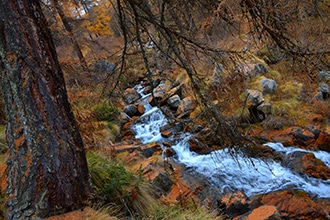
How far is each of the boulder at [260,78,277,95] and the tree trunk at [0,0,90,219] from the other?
7.59 m

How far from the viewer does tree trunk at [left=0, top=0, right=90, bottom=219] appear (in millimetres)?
1858

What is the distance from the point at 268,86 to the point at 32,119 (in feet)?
26.0

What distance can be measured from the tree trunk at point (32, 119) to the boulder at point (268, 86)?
7.59 metres

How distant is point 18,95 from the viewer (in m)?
1.88

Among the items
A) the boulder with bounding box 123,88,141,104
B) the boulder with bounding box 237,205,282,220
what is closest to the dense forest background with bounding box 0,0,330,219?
the boulder with bounding box 123,88,141,104

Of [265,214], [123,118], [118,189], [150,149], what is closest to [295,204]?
[265,214]

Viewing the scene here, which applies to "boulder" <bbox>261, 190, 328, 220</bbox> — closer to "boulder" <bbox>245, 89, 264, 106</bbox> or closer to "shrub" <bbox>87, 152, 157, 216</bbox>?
"shrub" <bbox>87, 152, 157, 216</bbox>

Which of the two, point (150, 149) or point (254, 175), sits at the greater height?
point (150, 149)

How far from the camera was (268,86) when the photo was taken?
327 inches

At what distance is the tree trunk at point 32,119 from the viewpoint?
1.86m

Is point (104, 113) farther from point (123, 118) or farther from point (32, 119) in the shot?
point (32, 119)

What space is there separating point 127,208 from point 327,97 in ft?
23.8

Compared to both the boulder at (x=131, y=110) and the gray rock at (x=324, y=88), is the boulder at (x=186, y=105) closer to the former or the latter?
the boulder at (x=131, y=110)

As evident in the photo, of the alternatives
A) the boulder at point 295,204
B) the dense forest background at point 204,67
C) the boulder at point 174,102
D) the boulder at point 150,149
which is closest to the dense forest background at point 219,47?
the dense forest background at point 204,67
